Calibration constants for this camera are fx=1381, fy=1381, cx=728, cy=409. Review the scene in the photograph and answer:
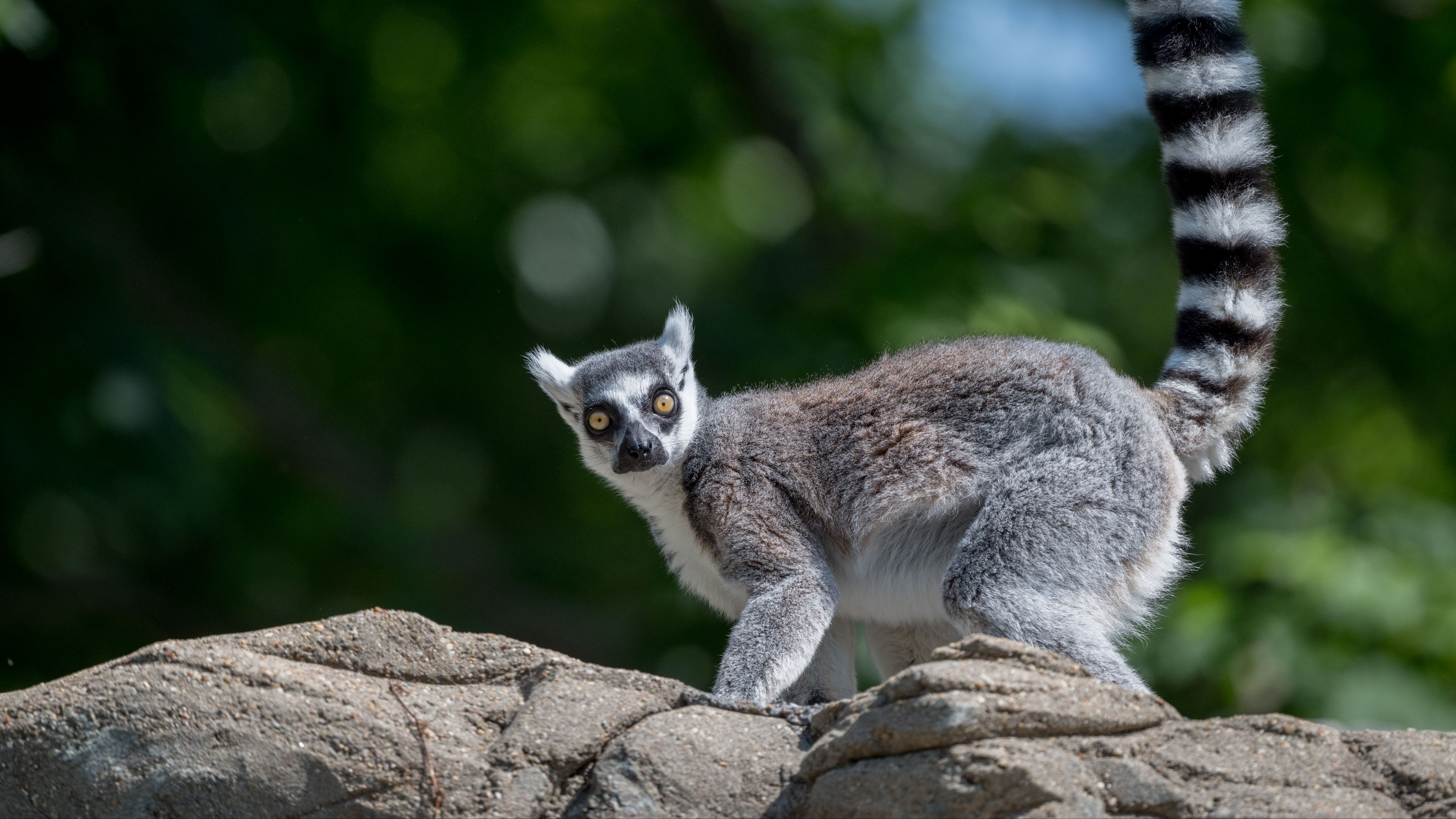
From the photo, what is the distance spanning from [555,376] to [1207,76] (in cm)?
302

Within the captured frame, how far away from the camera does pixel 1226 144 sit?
559cm

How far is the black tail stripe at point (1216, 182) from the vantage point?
5.57 meters

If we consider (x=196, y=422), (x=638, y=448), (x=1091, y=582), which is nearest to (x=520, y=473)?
(x=196, y=422)

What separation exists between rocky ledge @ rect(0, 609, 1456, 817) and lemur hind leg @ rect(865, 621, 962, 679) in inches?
60.0

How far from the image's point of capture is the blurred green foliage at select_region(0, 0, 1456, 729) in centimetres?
866

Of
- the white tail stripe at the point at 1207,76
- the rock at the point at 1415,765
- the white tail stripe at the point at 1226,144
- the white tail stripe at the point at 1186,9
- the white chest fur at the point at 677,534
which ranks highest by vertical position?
the white tail stripe at the point at 1186,9

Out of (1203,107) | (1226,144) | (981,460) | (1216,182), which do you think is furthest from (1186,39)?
(981,460)

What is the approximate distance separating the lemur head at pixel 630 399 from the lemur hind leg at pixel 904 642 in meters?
1.12

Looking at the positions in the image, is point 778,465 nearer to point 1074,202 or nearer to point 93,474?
point 93,474

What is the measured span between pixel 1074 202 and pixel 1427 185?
2.81 metres

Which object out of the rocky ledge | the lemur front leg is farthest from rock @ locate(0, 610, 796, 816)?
the lemur front leg

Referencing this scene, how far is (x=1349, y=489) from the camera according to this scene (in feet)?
35.8

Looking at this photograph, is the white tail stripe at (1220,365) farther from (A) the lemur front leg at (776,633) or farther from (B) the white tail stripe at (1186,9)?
(A) the lemur front leg at (776,633)

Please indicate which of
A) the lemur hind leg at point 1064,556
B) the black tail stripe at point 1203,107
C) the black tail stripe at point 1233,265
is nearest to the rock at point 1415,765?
the lemur hind leg at point 1064,556
